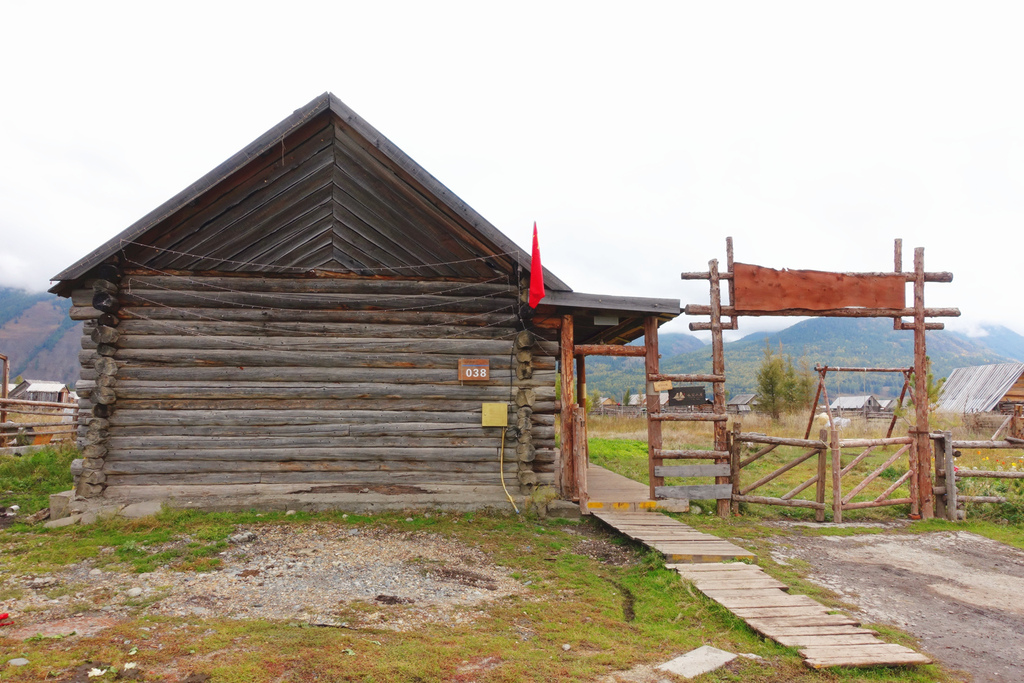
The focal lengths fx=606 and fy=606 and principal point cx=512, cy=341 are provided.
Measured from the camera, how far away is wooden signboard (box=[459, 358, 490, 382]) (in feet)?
34.8

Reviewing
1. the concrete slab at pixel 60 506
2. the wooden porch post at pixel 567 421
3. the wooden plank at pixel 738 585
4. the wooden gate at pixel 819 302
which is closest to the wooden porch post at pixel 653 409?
the wooden gate at pixel 819 302

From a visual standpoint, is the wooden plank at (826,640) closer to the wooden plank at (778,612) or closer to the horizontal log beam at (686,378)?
the wooden plank at (778,612)

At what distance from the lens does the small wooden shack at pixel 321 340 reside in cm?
1023

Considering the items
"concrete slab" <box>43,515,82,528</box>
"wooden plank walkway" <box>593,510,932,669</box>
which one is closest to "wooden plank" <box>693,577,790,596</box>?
"wooden plank walkway" <box>593,510,932,669</box>

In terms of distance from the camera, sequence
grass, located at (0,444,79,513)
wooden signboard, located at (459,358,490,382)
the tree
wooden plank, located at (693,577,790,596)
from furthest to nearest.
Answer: the tree < grass, located at (0,444,79,513) < wooden signboard, located at (459,358,490,382) < wooden plank, located at (693,577,790,596)

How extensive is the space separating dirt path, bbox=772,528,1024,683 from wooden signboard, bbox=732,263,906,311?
4106 mm

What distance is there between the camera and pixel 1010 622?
6.32m

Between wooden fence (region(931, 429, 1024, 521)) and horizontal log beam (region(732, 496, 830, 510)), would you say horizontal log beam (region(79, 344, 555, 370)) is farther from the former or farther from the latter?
wooden fence (region(931, 429, 1024, 521))

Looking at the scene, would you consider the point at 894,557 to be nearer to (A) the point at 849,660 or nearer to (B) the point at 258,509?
(A) the point at 849,660

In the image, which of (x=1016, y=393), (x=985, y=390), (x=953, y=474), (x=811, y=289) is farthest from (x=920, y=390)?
(x=985, y=390)

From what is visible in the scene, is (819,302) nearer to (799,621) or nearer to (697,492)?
(697,492)

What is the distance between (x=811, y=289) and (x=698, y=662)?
27.4ft

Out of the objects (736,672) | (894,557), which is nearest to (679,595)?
(736,672)

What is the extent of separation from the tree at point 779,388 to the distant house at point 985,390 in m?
8.20
